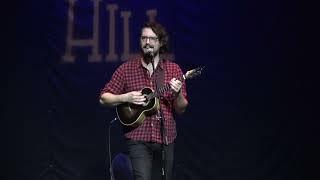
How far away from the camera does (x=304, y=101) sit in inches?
203

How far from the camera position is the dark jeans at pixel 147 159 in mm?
3412

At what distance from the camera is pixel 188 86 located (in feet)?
16.4

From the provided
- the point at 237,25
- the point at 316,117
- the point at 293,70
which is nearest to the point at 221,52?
the point at 237,25

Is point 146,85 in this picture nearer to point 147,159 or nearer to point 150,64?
point 150,64

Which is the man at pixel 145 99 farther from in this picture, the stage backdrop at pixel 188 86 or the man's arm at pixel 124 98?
the stage backdrop at pixel 188 86

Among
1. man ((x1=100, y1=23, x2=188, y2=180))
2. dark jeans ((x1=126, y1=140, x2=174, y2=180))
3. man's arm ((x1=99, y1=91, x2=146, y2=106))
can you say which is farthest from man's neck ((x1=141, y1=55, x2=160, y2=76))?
dark jeans ((x1=126, y1=140, x2=174, y2=180))

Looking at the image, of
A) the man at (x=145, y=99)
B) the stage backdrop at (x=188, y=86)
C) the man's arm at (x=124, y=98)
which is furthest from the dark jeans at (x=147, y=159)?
the stage backdrop at (x=188, y=86)

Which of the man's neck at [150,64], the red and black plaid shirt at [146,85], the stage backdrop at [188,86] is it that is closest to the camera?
the red and black plaid shirt at [146,85]

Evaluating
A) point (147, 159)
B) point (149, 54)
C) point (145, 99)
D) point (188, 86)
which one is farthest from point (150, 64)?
point (188, 86)

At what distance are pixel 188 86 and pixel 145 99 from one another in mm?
1526

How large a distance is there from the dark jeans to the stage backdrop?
4.79 ft

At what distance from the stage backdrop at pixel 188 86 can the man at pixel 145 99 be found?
1.32 metres

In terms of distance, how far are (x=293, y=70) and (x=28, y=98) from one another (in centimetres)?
274

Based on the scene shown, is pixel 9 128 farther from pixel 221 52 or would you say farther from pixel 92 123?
pixel 221 52
